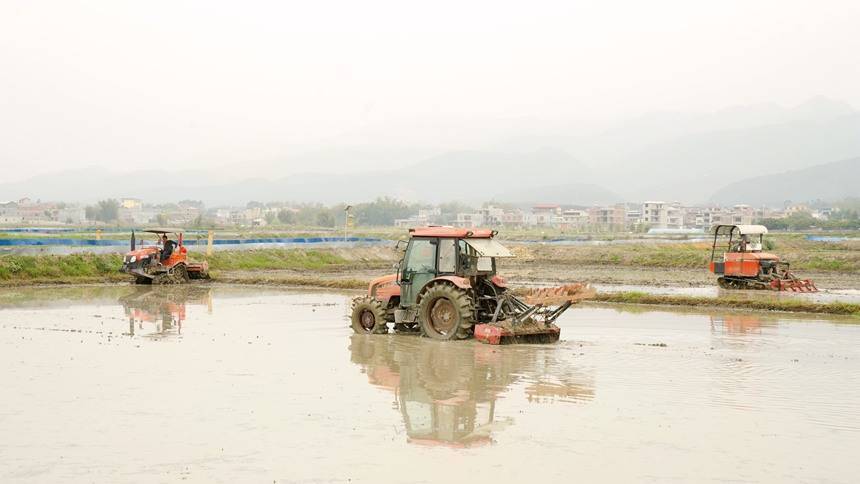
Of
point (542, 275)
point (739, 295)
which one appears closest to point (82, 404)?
point (739, 295)

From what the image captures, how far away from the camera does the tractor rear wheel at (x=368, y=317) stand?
60.3 ft

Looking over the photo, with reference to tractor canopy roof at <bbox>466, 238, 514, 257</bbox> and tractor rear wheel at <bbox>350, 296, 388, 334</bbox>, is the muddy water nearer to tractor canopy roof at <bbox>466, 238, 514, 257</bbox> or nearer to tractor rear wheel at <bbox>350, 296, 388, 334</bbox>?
tractor rear wheel at <bbox>350, 296, 388, 334</bbox>

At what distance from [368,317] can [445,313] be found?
1.95 meters

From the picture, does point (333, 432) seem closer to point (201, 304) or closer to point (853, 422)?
point (853, 422)

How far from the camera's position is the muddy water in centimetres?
876

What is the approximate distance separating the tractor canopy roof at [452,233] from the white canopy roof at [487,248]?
83 mm

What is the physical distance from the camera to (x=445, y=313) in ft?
57.6

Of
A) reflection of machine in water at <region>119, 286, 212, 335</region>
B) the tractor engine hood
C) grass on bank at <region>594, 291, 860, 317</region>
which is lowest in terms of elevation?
reflection of machine in water at <region>119, 286, 212, 335</region>

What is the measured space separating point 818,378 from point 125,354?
10603 millimetres

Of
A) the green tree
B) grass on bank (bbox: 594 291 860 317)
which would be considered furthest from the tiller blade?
the green tree

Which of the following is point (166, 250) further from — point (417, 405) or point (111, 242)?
point (417, 405)

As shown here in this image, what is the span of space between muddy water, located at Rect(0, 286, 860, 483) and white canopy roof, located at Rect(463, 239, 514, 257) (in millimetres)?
1715

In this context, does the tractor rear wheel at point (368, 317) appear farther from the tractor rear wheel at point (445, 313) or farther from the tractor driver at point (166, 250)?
the tractor driver at point (166, 250)

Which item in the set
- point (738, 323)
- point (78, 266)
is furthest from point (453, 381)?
point (78, 266)
